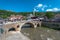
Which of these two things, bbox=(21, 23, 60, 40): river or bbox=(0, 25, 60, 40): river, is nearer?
bbox=(0, 25, 60, 40): river

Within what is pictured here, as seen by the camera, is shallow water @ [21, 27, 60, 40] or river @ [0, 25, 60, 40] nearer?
river @ [0, 25, 60, 40]

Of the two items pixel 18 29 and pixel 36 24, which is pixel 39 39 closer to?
pixel 18 29

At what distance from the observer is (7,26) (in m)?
40.4

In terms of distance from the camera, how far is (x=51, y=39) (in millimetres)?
33344

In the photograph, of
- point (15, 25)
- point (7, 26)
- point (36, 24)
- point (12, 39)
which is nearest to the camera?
point (12, 39)

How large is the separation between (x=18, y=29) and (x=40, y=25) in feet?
62.9

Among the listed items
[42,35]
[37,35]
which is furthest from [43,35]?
[37,35]

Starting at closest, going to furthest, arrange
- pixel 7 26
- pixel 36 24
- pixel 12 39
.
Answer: pixel 12 39, pixel 7 26, pixel 36 24

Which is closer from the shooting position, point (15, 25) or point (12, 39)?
point (12, 39)

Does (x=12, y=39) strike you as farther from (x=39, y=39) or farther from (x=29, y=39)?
(x=39, y=39)

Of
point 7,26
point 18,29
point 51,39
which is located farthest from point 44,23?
point 51,39

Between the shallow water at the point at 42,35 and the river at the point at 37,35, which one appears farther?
the shallow water at the point at 42,35

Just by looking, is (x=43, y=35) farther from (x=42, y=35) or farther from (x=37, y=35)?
(x=37, y=35)

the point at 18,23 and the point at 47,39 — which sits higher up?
the point at 18,23
